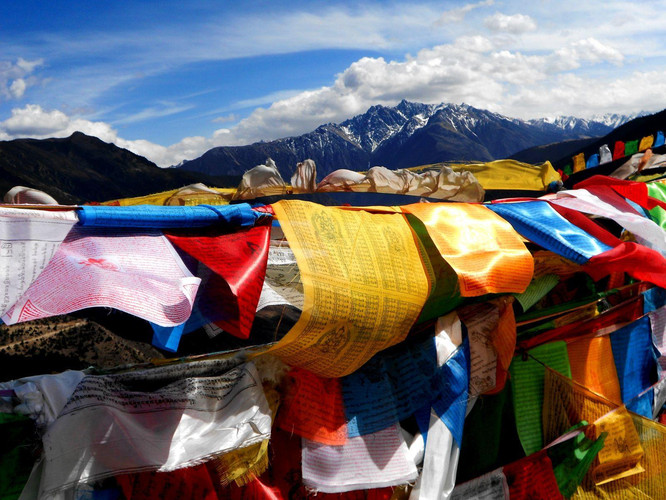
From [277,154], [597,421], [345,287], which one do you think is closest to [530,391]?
[597,421]

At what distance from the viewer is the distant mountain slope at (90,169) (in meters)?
59.4

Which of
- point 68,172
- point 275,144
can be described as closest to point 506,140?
point 275,144

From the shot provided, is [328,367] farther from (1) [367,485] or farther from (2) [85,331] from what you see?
(2) [85,331]

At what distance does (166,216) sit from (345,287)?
626mm

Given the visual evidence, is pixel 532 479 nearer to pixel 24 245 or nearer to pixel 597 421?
pixel 597 421

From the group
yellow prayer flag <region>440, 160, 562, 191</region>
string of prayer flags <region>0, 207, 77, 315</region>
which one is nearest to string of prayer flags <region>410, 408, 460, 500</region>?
string of prayer flags <region>0, 207, 77, 315</region>

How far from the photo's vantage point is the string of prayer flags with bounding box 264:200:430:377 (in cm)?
151

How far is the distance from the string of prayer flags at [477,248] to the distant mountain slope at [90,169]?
59561mm

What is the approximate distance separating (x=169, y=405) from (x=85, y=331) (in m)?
0.49

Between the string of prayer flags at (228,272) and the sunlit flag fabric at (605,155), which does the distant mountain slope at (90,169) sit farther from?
the string of prayer flags at (228,272)

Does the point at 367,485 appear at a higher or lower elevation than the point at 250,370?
lower

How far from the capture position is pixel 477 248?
192 centimetres

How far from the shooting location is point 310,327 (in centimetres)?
151

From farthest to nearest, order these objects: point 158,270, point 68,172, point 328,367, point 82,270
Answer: point 68,172
point 328,367
point 158,270
point 82,270
